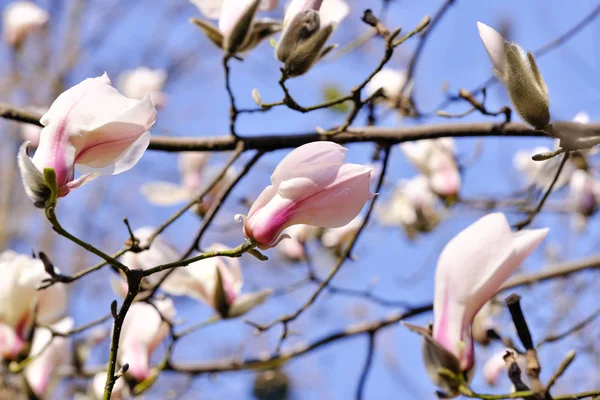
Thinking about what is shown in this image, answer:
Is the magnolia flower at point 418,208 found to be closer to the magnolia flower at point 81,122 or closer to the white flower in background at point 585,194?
the white flower in background at point 585,194

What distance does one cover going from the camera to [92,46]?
419 cm

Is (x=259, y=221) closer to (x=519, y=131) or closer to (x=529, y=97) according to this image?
(x=529, y=97)

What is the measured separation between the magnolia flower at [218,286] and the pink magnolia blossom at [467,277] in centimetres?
34

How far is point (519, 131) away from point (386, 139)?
159mm

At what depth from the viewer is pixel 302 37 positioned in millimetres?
713

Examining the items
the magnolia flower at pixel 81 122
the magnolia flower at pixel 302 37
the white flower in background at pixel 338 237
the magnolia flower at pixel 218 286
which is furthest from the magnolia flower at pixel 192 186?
the magnolia flower at pixel 81 122

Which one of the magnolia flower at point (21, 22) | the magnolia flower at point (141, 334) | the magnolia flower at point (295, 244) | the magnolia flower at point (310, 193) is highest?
the magnolia flower at point (310, 193)

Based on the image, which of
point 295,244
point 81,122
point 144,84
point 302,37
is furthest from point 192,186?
point 81,122

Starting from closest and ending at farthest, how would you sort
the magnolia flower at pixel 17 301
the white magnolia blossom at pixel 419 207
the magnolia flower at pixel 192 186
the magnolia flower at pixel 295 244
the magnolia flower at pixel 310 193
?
the magnolia flower at pixel 310 193 < the magnolia flower at pixel 17 301 < the magnolia flower at pixel 192 186 < the magnolia flower at pixel 295 244 < the white magnolia blossom at pixel 419 207

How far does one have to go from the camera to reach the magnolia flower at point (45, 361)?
1.02 m

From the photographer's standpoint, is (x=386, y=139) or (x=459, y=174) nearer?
(x=386, y=139)

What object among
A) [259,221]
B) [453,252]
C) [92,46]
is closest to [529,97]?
[453,252]

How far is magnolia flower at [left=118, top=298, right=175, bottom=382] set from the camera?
0.94m

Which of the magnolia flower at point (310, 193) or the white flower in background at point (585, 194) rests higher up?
the magnolia flower at point (310, 193)
